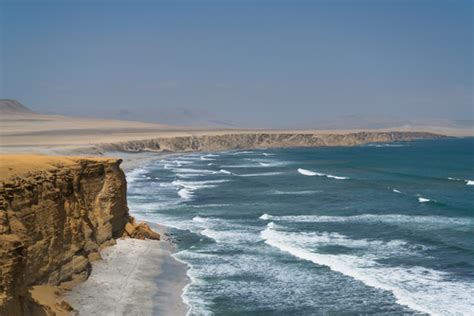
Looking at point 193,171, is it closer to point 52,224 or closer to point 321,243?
point 321,243

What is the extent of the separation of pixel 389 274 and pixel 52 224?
15417 mm

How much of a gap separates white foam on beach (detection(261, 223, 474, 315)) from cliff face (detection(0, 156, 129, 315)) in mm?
10110

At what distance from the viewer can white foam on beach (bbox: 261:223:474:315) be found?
930 inches

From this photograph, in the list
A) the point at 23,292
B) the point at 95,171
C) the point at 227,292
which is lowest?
the point at 227,292

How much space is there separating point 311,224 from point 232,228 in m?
5.33

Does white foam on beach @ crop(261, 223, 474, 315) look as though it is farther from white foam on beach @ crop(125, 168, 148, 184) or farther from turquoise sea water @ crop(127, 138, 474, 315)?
white foam on beach @ crop(125, 168, 148, 184)

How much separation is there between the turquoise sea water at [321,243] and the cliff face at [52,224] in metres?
4.82

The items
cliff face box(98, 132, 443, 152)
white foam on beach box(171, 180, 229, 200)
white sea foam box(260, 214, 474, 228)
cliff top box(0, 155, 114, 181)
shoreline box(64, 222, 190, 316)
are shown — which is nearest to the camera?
cliff top box(0, 155, 114, 181)

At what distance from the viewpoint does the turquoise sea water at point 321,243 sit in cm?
2439

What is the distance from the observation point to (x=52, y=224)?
2155cm

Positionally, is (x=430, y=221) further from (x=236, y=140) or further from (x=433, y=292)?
(x=236, y=140)

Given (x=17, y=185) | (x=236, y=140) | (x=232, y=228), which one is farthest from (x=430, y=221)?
(x=236, y=140)

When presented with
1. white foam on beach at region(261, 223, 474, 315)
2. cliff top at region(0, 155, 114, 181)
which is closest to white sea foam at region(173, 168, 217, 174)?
white foam on beach at region(261, 223, 474, 315)

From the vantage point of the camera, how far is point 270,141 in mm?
164000
